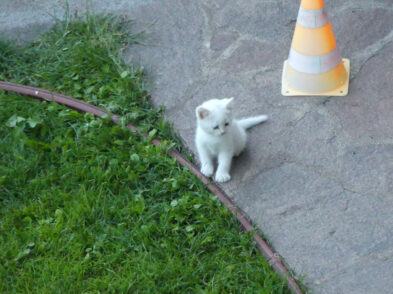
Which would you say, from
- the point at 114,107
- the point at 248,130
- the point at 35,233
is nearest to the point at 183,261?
the point at 35,233

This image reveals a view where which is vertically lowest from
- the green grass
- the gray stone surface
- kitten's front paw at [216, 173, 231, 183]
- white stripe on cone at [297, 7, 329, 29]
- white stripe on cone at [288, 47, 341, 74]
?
the green grass

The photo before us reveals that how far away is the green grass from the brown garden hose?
0.18 ft

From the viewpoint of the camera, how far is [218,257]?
3463 millimetres

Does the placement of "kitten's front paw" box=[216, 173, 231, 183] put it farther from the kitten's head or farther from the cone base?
the cone base

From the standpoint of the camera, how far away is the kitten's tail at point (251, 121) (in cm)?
421

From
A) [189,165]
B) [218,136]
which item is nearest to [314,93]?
[218,136]

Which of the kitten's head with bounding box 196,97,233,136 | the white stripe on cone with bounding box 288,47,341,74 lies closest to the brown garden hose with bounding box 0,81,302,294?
the kitten's head with bounding box 196,97,233,136

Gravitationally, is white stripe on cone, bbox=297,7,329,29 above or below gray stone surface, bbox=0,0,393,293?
above

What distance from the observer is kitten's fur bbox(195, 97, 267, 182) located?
3.74m

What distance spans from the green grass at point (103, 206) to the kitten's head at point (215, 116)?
0.39m

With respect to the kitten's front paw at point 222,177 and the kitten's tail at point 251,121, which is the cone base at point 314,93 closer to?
the kitten's tail at point 251,121

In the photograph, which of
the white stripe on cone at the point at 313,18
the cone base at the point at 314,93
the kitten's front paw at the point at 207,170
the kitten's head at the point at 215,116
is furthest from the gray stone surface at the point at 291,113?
the white stripe on cone at the point at 313,18

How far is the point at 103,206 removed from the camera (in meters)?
3.81

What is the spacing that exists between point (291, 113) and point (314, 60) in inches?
17.0
